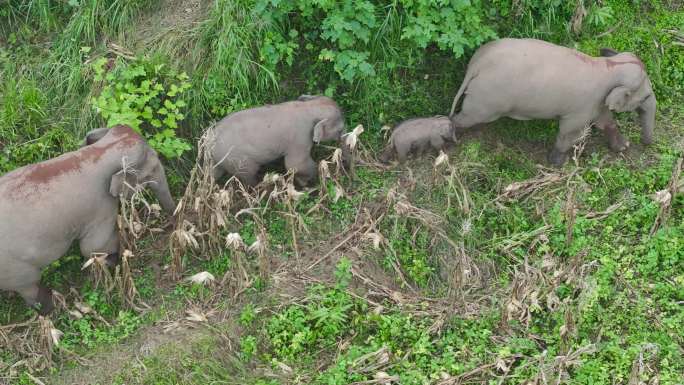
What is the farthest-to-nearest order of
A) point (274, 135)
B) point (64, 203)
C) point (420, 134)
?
point (420, 134) < point (274, 135) < point (64, 203)

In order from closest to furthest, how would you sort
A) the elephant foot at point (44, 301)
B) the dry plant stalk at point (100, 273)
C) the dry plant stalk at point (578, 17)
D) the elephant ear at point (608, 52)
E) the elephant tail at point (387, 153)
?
1. the dry plant stalk at point (100, 273)
2. the elephant foot at point (44, 301)
3. the elephant tail at point (387, 153)
4. the elephant ear at point (608, 52)
5. the dry plant stalk at point (578, 17)

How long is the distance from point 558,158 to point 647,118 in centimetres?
93

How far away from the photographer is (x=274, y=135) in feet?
22.1

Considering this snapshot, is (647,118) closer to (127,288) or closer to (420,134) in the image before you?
(420,134)

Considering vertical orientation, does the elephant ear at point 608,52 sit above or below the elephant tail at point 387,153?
above

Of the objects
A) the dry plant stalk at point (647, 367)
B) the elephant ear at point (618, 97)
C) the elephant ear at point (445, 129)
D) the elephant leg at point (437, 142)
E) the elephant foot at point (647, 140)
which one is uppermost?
the elephant ear at point (618, 97)

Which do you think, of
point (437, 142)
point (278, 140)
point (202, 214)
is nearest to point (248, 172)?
point (278, 140)

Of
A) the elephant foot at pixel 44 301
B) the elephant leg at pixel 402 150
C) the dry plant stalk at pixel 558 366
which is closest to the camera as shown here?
the dry plant stalk at pixel 558 366

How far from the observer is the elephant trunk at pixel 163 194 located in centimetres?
659

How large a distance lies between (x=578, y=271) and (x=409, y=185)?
1.69 metres

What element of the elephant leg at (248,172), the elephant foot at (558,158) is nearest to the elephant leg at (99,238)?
the elephant leg at (248,172)

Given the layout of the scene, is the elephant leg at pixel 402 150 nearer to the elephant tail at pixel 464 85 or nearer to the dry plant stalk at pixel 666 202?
the elephant tail at pixel 464 85

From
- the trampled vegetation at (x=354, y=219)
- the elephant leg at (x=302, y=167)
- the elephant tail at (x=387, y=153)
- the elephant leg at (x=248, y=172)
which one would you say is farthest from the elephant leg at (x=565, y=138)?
the elephant leg at (x=248, y=172)

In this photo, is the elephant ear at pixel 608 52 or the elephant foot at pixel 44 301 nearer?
the elephant foot at pixel 44 301
